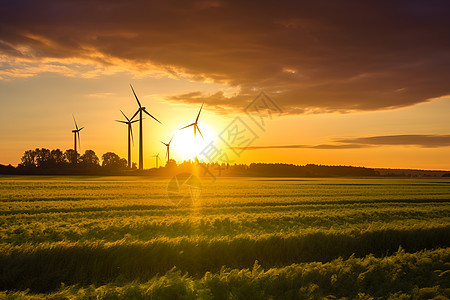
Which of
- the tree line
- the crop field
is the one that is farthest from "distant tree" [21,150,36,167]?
the crop field

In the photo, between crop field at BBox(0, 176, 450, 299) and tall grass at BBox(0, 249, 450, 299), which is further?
crop field at BBox(0, 176, 450, 299)

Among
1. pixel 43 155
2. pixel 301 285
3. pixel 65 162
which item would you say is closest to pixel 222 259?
pixel 301 285

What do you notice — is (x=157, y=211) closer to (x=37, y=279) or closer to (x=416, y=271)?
(x=37, y=279)

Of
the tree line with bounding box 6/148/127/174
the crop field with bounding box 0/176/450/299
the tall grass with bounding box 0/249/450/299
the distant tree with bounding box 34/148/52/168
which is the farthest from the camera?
the distant tree with bounding box 34/148/52/168

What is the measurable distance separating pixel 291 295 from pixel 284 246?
323 inches

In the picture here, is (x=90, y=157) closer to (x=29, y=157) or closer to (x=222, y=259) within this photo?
(x=29, y=157)

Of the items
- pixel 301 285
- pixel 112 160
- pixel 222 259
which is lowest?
pixel 222 259

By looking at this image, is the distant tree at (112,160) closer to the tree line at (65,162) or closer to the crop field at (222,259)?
the tree line at (65,162)

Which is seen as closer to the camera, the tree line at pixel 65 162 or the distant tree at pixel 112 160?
the tree line at pixel 65 162

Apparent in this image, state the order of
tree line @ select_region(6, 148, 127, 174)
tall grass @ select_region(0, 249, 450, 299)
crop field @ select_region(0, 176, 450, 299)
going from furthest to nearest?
tree line @ select_region(6, 148, 127, 174)
crop field @ select_region(0, 176, 450, 299)
tall grass @ select_region(0, 249, 450, 299)

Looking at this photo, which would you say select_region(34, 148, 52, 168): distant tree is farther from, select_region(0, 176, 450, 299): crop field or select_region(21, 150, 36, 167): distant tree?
select_region(0, 176, 450, 299): crop field

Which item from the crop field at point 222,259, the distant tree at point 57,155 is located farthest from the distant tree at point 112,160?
the crop field at point 222,259

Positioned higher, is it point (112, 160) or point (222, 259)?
point (112, 160)

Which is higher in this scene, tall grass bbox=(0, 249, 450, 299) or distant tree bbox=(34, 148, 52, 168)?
distant tree bbox=(34, 148, 52, 168)
